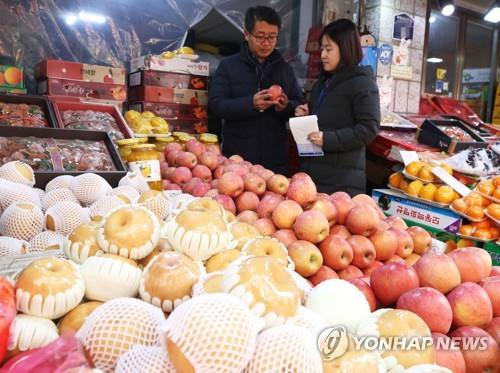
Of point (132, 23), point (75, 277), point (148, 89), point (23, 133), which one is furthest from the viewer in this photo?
point (132, 23)

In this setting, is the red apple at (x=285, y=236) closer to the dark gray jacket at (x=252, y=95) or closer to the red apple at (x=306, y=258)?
the red apple at (x=306, y=258)

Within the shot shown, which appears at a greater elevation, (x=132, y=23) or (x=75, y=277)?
(x=132, y=23)

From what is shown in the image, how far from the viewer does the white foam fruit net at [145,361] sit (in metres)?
0.78

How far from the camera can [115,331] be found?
0.88 metres

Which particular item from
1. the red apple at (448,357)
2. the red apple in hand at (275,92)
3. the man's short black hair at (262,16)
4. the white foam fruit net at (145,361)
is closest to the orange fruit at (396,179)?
the red apple in hand at (275,92)

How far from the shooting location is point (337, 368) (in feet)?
2.77

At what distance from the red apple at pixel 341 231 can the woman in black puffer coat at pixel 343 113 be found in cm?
116

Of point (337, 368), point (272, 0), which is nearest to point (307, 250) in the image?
point (337, 368)

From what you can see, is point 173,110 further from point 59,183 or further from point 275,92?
point 59,183

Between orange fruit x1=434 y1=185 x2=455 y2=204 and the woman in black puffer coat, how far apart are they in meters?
0.67

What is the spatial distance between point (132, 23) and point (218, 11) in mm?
971

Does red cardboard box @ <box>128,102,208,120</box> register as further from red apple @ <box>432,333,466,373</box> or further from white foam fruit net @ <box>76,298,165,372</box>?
red apple @ <box>432,333,466,373</box>

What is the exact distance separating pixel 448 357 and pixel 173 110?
3.79m

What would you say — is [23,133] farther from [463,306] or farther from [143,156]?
[463,306]
